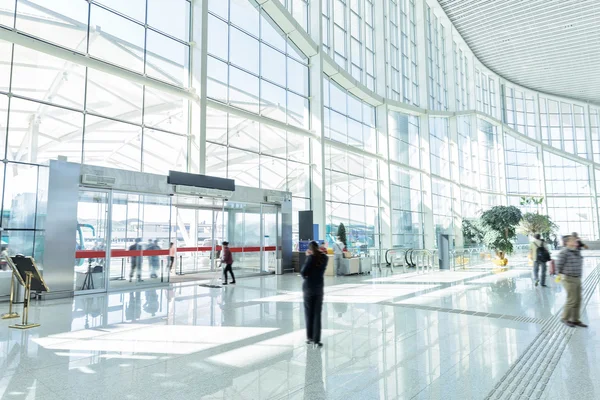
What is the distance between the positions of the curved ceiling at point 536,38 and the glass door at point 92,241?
25.3 metres

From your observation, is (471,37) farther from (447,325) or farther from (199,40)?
(447,325)

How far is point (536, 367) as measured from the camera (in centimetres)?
409

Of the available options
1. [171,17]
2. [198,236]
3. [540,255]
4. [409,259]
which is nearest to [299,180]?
[198,236]

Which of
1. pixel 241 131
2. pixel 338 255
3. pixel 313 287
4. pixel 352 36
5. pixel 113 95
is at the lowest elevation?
pixel 338 255

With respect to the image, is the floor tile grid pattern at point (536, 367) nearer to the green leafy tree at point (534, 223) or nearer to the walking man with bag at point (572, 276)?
the walking man with bag at point (572, 276)

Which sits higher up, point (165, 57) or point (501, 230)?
point (165, 57)

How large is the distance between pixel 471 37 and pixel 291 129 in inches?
856

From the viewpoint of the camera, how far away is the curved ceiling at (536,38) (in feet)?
84.9

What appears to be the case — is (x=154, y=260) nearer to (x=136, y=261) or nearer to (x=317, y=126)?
(x=136, y=261)

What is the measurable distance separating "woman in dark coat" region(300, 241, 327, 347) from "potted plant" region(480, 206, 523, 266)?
665 inches

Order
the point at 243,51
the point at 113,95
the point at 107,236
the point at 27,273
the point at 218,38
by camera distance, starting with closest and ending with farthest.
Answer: the point at 27,273 → the point at 107,236 → the point at 218,38 → the point at 243,51 → the point at 113,95

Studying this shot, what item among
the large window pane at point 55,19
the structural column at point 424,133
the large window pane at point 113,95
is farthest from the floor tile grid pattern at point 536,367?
the structural column at point 424,133

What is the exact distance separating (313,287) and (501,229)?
1714cm

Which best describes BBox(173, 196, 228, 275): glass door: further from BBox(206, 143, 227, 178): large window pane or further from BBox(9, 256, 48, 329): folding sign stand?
BBox(9, 256, 48, 329): folding sign stand
